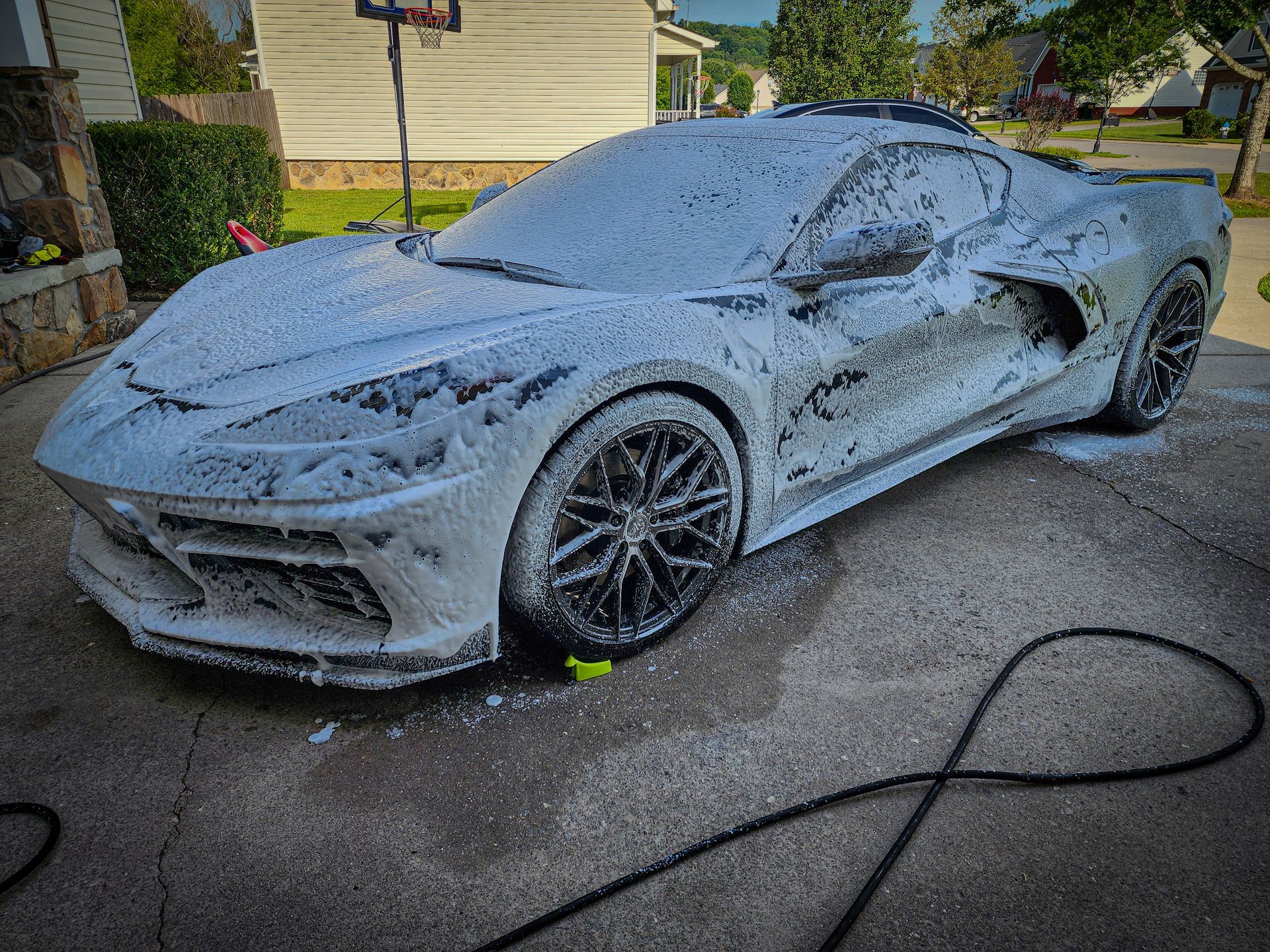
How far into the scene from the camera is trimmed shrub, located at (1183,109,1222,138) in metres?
37.1

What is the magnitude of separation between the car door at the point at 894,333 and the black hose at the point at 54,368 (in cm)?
375

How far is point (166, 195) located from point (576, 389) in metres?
6.64

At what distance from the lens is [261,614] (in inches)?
73.5

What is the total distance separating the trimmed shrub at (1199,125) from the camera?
37062 mm

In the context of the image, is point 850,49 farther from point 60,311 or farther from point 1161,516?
point 1161,516

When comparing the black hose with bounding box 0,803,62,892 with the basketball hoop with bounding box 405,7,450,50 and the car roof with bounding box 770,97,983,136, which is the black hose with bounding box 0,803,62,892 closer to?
the basketball hoop with bounding box 405,7,450,50

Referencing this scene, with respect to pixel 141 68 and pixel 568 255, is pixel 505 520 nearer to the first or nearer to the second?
pixel 568 255

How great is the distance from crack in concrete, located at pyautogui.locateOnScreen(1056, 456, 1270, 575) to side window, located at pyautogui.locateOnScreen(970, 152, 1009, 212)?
1.21 meters

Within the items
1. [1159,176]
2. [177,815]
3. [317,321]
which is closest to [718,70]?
→ [1159,176]

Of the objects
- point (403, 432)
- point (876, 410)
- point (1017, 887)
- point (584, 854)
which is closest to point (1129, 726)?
point (1017, 887)

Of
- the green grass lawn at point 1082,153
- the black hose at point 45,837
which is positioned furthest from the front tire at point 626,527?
the green grass lawn at point 1082,153

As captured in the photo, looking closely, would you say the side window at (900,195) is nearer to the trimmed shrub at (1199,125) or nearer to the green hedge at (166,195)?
the green hedge at (166,195)

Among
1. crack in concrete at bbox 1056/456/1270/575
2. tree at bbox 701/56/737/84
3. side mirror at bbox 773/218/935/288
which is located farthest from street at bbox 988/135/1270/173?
tree at bbox 701/56/737/84

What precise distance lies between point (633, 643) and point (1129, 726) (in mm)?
1244
